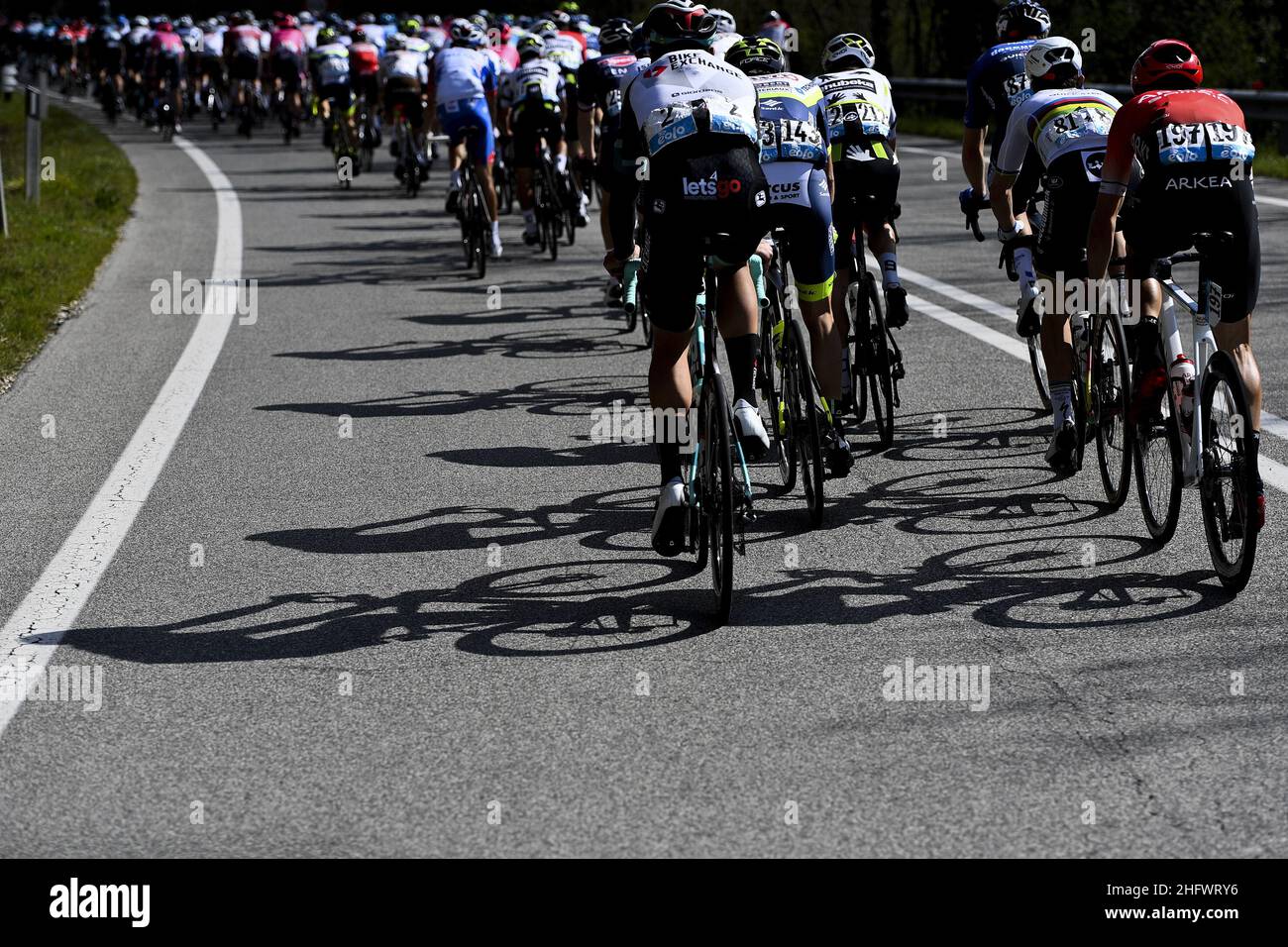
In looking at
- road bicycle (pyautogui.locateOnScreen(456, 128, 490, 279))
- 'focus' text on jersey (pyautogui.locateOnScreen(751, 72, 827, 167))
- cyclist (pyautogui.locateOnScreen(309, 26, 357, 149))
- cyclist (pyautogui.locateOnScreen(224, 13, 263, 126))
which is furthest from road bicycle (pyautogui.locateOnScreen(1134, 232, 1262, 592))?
cyclist (pyautogui.locateOnScreen(224, 13, 263, 126))

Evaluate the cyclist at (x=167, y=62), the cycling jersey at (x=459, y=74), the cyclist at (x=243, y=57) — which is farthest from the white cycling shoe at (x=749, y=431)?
the cyclist at (x=167, y=62)

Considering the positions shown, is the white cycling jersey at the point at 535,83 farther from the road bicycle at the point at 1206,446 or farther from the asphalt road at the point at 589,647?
the road bicycle at the point at 1206,446

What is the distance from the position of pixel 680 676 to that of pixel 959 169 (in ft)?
59.3

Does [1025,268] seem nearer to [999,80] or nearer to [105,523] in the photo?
[999,80]

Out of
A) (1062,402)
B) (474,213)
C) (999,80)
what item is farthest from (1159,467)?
(474,213)

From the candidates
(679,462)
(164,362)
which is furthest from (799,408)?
(164,362)

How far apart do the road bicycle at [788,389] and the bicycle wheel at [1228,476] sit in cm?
151

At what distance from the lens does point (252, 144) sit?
113 feet

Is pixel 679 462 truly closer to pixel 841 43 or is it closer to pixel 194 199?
pixel 841 43

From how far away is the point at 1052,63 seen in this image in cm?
841

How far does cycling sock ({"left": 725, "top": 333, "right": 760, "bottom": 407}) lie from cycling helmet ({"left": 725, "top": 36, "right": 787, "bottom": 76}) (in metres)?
1.85

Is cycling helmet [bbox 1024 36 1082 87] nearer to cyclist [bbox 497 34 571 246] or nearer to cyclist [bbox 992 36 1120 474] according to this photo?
cyclist [bbox 992 36 1120 474]

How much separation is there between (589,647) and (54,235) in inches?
525
